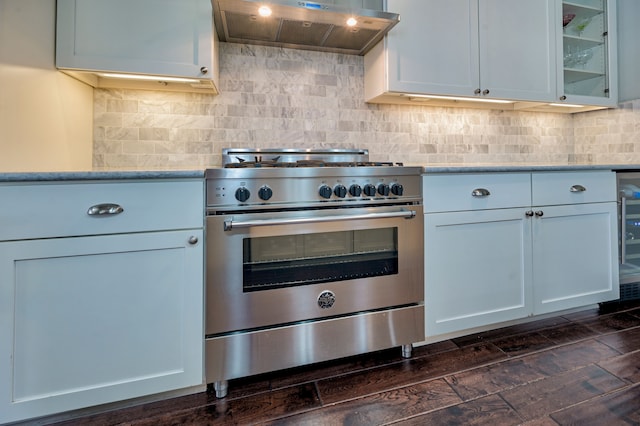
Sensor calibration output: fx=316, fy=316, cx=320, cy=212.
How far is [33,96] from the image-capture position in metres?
1.25

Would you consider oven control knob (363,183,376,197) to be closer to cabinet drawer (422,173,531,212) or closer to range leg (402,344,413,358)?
cabinet drawer (422,173,531,212)

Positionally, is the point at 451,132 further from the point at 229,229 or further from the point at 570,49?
the point at 229,229

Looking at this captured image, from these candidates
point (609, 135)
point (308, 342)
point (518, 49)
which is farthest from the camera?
point (609, 135)

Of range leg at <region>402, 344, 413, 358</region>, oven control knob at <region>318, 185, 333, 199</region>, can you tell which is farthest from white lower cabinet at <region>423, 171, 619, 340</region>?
oven control knob at <region>318, 185, 333, 199</region>

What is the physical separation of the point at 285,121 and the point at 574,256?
186 cm

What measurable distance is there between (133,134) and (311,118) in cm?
102

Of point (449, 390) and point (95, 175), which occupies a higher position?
point (95, 175)

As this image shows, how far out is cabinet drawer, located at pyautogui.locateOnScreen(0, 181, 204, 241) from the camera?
3.34 feet

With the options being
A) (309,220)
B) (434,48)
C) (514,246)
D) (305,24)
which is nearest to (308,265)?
(309,220)

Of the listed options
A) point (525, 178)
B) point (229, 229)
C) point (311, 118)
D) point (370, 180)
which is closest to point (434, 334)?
point (370, 180)

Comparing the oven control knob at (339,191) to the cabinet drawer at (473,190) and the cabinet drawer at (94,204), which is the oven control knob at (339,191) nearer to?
the cabinet drawer at (473,190)

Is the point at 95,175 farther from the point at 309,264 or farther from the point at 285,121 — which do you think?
the point at 285,121

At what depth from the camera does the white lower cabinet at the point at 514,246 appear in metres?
1.54

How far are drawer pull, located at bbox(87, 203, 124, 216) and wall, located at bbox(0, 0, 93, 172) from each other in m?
0.37
